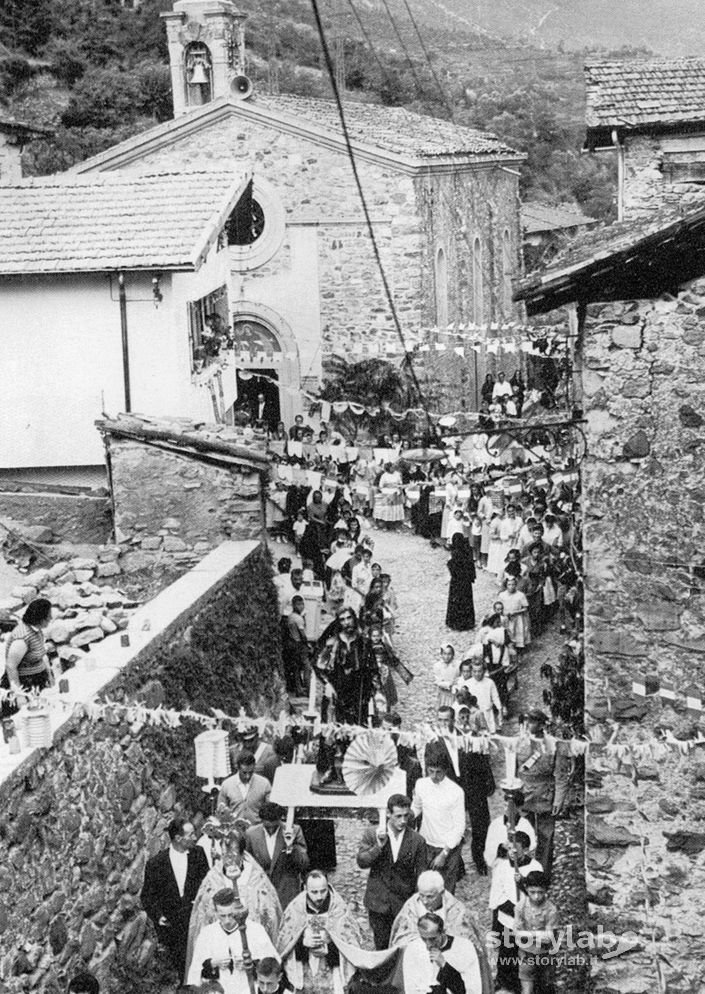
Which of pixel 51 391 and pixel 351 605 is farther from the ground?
pixel 51 391

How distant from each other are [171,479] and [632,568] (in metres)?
7.59

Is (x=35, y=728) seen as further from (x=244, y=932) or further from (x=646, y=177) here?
(x=646, y=177)

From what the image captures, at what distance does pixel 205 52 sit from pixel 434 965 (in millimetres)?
25258

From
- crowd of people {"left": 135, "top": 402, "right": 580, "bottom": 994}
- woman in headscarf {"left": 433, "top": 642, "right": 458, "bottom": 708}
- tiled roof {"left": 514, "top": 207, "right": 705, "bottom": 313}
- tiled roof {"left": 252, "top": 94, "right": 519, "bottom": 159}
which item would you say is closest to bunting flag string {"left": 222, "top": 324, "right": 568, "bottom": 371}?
tiled roof {"left": 252, "top": 94, "right": 519, "bottom": 159}

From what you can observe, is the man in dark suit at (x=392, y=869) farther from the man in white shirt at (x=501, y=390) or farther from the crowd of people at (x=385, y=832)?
the man in white shirt at (x=501, y=390)

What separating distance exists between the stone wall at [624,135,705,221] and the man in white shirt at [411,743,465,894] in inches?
342

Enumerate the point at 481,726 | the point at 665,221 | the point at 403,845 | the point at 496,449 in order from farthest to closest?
1. the point at 496,449
2. the point at 481,726
3. the point at 403,845
4. the point at 665,221

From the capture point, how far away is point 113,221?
18.8 meters

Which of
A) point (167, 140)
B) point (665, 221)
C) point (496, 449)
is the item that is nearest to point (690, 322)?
point (665, 221)

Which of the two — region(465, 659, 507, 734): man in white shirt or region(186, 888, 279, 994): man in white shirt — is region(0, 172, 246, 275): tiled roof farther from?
region(186, 888, 279, 994): man in white shirt

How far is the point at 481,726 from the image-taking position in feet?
40.6

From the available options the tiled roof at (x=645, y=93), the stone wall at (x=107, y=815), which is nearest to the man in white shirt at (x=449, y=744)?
the stone wall at (x=107, y=815)

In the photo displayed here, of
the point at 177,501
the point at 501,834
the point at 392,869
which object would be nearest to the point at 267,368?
the point at 177,501

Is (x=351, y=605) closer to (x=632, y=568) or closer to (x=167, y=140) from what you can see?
(x=632, y=568)
